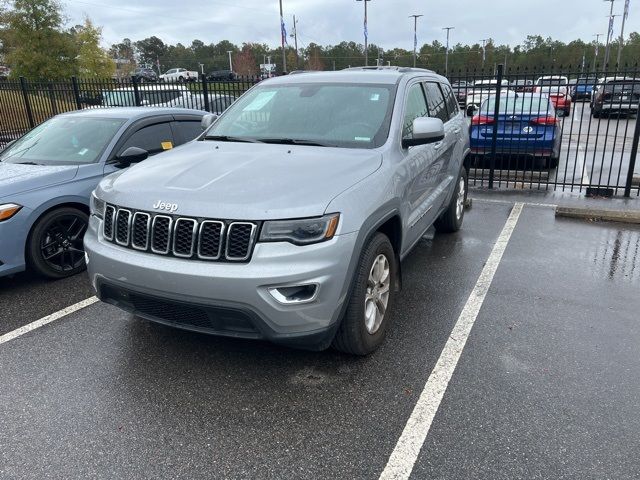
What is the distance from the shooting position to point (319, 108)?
415 cm

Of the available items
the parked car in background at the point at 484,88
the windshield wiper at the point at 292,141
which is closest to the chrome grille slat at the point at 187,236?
the windshield wiper at the point at 292,141

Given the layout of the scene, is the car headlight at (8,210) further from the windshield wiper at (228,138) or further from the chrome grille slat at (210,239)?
the chrome grille slat at (210,239)

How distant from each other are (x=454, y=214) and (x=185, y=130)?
11.5 feet

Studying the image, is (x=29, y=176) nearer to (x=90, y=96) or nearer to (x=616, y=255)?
(x=616, y=255)

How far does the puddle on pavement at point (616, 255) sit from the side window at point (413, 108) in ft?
7.96

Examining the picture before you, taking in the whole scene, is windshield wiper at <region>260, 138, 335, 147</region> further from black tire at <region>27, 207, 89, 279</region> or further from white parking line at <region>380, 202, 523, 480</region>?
black tire at <region>27, 207, 89, 279</region>

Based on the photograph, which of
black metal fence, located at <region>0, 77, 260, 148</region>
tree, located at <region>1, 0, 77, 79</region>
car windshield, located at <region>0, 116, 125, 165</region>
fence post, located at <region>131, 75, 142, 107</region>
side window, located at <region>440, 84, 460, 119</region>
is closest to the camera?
car windshield, located at <region>0, 116, 125, 165</region>

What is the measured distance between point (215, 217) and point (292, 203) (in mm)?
445

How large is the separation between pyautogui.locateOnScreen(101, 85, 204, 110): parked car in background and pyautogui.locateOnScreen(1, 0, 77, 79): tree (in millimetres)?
20157

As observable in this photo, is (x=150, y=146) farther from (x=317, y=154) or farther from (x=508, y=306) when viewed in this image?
(x=508, y=306)

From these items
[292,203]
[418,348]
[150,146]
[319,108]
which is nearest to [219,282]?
[292,203]

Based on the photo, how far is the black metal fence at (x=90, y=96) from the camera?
36.9 feet

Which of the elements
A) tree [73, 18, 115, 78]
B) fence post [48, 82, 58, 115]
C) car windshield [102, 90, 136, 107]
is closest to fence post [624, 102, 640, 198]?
car windshield [102, 90, 136, 107]

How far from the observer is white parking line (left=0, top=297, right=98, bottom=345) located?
3.91 meters
